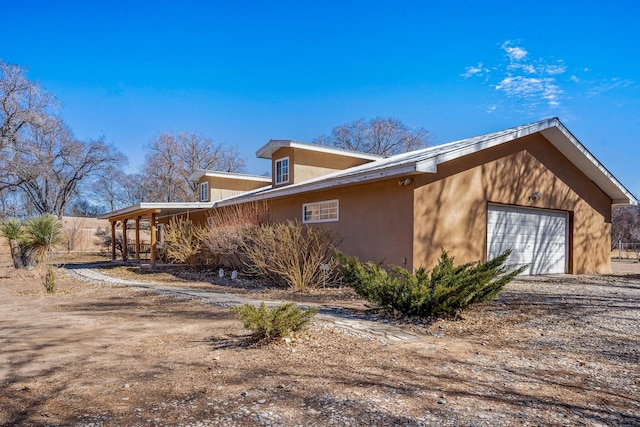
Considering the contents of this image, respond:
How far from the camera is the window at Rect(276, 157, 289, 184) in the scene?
16.2 m

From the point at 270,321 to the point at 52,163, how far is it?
34.5 m

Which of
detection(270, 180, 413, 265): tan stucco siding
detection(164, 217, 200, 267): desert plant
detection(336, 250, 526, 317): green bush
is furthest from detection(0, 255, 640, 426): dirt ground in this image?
detection(164, 217, 200, 267): desert plant

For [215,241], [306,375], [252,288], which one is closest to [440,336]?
[306,375]

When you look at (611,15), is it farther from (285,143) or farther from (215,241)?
(215,241)

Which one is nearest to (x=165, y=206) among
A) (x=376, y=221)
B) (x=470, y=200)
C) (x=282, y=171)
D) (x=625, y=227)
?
(x=282, y=171)

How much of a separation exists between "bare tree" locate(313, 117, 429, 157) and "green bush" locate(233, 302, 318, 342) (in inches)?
1254

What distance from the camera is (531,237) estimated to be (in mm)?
12805

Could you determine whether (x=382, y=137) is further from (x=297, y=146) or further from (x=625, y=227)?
(x=297, y=146)

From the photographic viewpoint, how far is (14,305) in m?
8.21

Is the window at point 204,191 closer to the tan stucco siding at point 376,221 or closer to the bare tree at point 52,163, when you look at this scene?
the tan stucco siding at point 376,221

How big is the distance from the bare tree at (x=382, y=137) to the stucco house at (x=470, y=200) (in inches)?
814

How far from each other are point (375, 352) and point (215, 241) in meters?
9.42

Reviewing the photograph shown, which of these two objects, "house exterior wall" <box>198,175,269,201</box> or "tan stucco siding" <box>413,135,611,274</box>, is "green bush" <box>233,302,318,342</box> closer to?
"tan stucco siding" <box>413,135,611,274</box>

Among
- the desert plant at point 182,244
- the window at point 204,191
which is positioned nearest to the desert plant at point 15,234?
the desert plant at point 182,244
